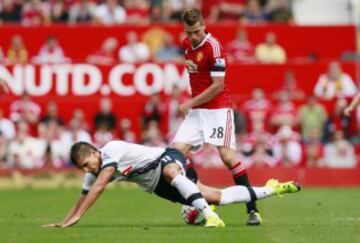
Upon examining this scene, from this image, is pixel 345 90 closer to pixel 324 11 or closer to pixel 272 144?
pixel 272 144

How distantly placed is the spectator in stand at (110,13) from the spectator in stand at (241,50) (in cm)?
273

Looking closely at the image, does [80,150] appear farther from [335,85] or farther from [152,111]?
[335,85]

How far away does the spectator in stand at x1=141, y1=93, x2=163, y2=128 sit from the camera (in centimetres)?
2439

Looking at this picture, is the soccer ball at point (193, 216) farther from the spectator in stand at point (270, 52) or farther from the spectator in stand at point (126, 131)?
the spectator in stand at point (270, 52)

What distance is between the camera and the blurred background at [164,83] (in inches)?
922

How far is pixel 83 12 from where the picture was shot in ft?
89.6

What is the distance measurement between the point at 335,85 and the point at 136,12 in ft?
16.7

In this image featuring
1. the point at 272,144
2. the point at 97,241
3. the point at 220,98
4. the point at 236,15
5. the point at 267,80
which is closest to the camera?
the point at 97,241

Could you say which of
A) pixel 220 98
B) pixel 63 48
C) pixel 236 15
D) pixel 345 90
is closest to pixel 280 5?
pixel 236 15

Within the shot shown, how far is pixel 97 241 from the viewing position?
10.8 m

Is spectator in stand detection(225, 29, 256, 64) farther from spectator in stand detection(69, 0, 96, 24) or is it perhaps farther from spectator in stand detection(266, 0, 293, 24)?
spectator in stand detection(69, 0, 96, 24)

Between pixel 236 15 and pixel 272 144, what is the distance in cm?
485

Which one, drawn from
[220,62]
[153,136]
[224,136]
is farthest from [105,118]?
[220,62]

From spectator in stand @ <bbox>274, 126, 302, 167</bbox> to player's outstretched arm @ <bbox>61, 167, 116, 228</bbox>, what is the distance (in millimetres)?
12043
